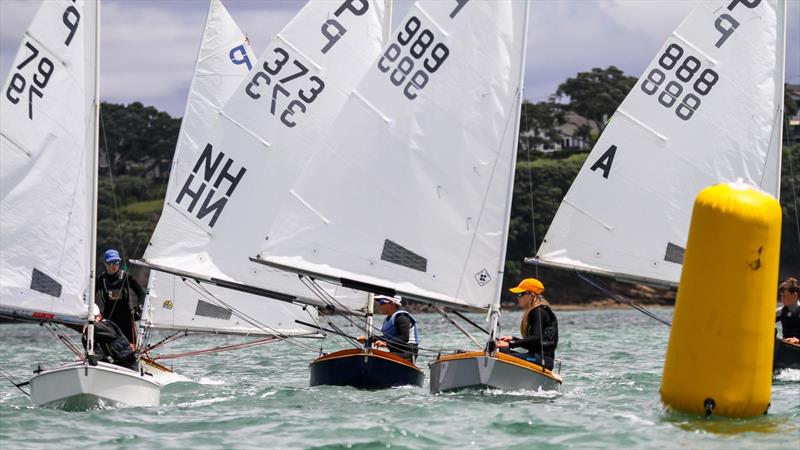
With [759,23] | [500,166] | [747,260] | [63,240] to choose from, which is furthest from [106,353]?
[759,23]

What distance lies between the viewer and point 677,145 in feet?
56.1

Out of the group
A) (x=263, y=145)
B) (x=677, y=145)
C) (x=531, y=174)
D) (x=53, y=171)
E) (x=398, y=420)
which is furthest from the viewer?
(x=531, y=174)

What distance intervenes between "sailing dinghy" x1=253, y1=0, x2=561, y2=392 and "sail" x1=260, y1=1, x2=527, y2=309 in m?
0.01

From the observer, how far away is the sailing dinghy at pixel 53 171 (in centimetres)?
1413

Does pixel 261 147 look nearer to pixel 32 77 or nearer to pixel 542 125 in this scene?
pixel 32 77

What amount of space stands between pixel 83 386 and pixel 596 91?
10066 cm

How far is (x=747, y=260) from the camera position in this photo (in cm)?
1120

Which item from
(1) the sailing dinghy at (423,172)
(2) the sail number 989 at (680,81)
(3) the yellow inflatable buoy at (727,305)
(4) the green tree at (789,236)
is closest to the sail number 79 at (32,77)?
(1) the sailing dinghy at (423,172)

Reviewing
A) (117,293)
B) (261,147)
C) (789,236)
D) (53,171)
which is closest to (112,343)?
(117,293)

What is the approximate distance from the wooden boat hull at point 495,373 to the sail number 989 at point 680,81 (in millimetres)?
4320

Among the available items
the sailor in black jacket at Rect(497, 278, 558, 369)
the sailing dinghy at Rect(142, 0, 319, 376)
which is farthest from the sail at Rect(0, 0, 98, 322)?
the sailing dinghy at Rect(142, 0, 319, 376)

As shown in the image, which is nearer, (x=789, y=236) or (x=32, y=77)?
(x=32, y=77)

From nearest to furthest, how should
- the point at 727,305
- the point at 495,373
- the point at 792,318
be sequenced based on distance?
the point at 727,305 < the point at 495,373 < the point at 792,318

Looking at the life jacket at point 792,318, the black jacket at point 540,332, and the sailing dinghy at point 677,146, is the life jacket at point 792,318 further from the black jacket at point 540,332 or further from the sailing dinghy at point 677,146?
the black jacket at point 540,332
